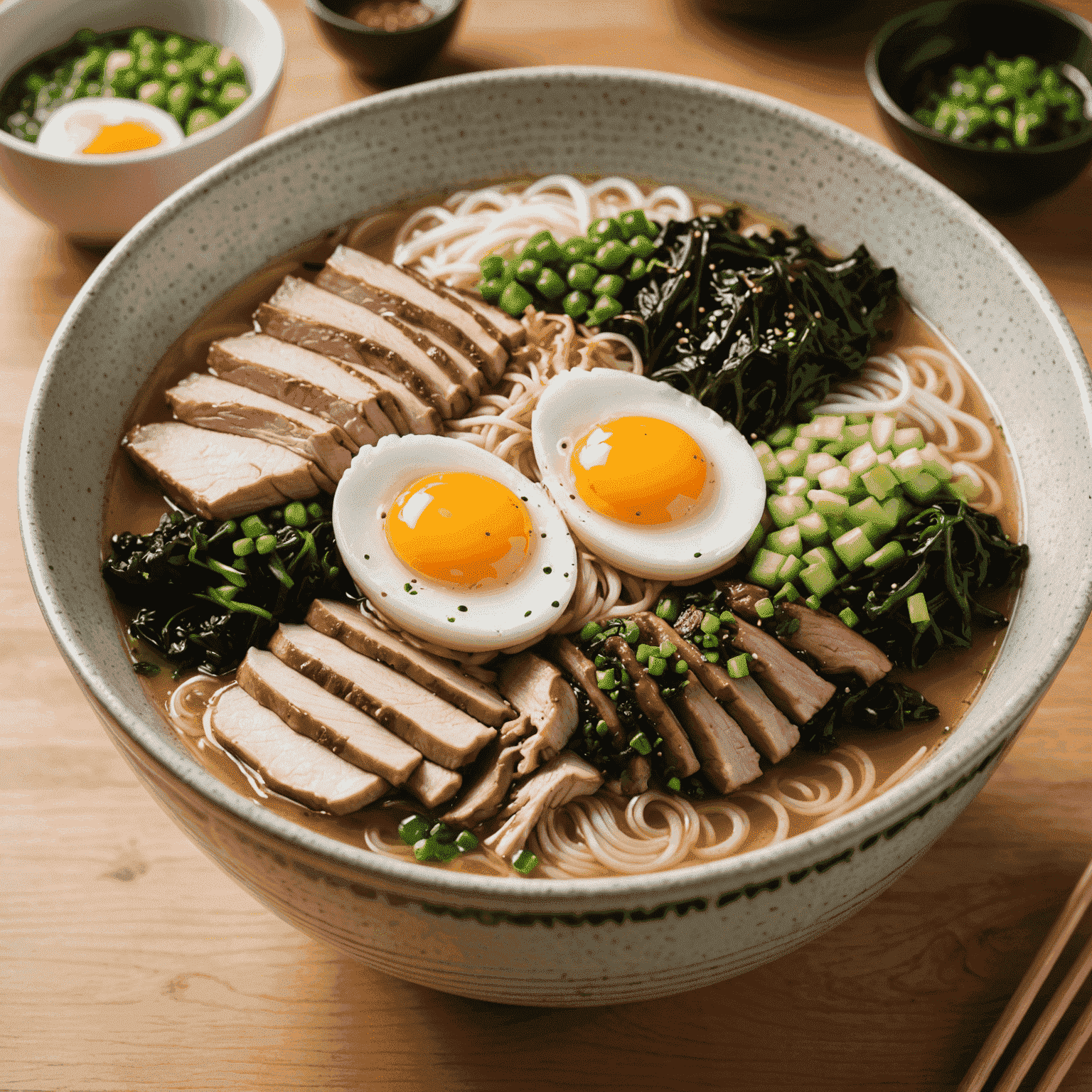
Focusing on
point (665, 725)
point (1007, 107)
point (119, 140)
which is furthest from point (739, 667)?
point (119, 140)

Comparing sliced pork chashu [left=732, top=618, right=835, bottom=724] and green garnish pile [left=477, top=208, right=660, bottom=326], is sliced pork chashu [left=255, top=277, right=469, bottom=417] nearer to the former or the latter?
green garnish pile [left=477, top=208, right=660, bottom=326]

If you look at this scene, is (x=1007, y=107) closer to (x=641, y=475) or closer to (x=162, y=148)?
(x=641, y=475)

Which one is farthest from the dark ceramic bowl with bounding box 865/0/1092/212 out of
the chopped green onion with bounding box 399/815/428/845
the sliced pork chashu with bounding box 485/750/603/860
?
the chopped green onion with bounding box 399/815/428/845

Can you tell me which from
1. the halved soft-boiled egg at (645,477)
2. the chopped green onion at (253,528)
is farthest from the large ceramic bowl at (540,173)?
the halved soft-boiled egg at (645,477)

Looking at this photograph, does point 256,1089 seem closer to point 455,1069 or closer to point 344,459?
point 455,1069

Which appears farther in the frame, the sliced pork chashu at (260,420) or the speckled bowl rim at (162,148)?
the speckled bowl rim at (162,148)

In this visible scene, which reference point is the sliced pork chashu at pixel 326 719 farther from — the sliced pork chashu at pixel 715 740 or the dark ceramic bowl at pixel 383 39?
the dark ceramic bowl at pixel 383 39
